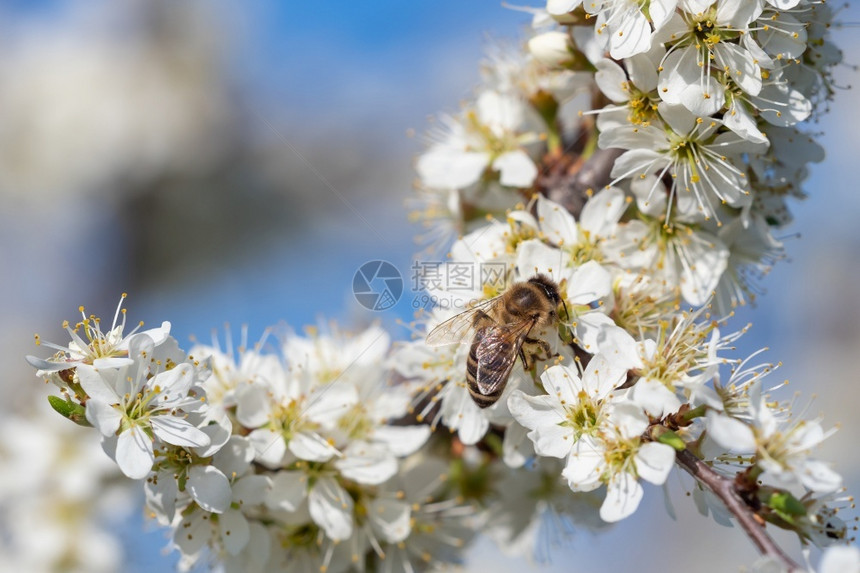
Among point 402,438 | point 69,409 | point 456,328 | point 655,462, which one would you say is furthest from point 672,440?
point 69,409

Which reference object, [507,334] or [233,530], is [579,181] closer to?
[507,334]

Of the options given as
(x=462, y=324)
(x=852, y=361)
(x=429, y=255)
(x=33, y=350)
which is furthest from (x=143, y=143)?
(x=852, y=361)

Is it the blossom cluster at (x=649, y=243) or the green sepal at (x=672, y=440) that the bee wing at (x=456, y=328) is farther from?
the green sepal at (x=672, y=440)

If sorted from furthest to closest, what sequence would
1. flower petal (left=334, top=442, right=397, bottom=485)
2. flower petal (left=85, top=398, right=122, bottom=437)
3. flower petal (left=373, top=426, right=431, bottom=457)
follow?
flower petal (left=373, top=426, right=431, bottom=457) < flower petal (left=334, top=442, right=397, bottom=485) < flower petal (left=85, top=398, right=122, bottom=437)

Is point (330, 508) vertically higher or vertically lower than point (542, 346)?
lower

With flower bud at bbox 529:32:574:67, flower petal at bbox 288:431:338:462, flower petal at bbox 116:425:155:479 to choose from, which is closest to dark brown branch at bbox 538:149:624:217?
flower bud at bbox 529:32:574:67

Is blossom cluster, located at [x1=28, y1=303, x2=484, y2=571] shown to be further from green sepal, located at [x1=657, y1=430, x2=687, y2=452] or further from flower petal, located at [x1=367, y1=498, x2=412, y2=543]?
green sepal, located at [x1=657, y1=430, x2=687, y2=452]

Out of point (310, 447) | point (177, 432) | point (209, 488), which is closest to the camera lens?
point (177, 432)
